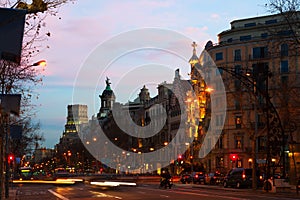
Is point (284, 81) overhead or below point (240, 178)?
overhead

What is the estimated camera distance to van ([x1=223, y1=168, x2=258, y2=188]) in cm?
5291

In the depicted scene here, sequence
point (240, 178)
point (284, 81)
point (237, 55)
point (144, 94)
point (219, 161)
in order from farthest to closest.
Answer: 1. point (144, 94)
2. point (219, 161)
3. point (237, 55)
4. point (284, 81)
5. point (240, 178)

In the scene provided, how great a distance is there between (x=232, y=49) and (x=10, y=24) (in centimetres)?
8925

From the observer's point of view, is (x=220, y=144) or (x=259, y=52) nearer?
(x=259, y=52)

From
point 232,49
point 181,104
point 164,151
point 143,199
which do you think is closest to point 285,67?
point 232,49

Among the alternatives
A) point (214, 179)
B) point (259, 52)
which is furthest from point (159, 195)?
point (259, 52)

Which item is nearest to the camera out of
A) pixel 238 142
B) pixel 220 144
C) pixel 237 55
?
pixel 238 142

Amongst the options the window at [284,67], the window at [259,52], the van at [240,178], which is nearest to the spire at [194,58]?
the window at [259,52]

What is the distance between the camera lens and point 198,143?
109 metres

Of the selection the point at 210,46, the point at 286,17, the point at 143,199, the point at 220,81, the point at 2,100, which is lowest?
the point at 143,199

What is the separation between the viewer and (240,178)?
53.5 metres

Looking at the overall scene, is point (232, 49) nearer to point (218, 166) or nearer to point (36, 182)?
point (218, 166)

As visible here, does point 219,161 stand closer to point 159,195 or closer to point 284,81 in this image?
point 284,81

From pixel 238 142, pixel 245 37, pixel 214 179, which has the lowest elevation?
pixel 214 179
